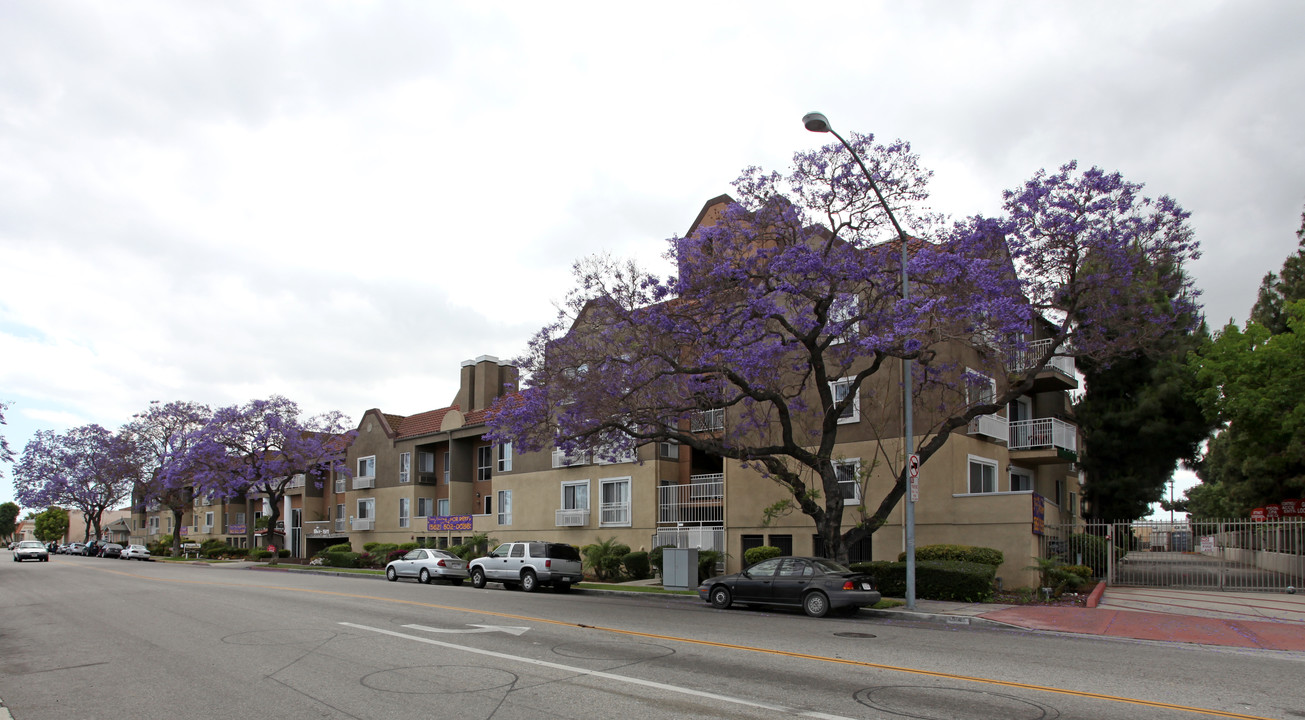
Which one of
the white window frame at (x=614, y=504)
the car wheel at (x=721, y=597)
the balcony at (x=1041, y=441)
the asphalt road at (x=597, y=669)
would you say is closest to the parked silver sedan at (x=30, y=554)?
the white window frame at (x=614, y=504)

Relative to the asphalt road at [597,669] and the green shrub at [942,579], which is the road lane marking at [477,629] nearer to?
the asphalt road at [597,669]

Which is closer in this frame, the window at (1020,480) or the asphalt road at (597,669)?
the asphalt road at (597,669)

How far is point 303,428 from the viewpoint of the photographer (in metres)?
48.6

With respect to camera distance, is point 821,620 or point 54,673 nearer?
point 54,673

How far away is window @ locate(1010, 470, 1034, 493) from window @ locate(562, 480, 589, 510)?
1534cm

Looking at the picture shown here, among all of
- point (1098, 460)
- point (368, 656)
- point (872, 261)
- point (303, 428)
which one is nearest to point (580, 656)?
point (368, 656)

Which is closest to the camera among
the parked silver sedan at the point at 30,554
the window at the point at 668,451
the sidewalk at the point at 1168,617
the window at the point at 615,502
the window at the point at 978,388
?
the sidewalk at the point at 1168,617

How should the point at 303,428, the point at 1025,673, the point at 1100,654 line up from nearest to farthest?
the point at 1025,673 < the point at 1100,654 < the point at 303,428

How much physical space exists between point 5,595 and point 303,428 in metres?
25.3

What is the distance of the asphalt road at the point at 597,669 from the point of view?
8102 millimetres

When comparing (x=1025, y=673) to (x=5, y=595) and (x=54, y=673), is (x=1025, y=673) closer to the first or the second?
(x=54, y=673)

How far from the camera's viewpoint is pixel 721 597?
1869 cm

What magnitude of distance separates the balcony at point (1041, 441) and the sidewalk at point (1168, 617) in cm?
617

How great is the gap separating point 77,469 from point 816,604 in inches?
2858
